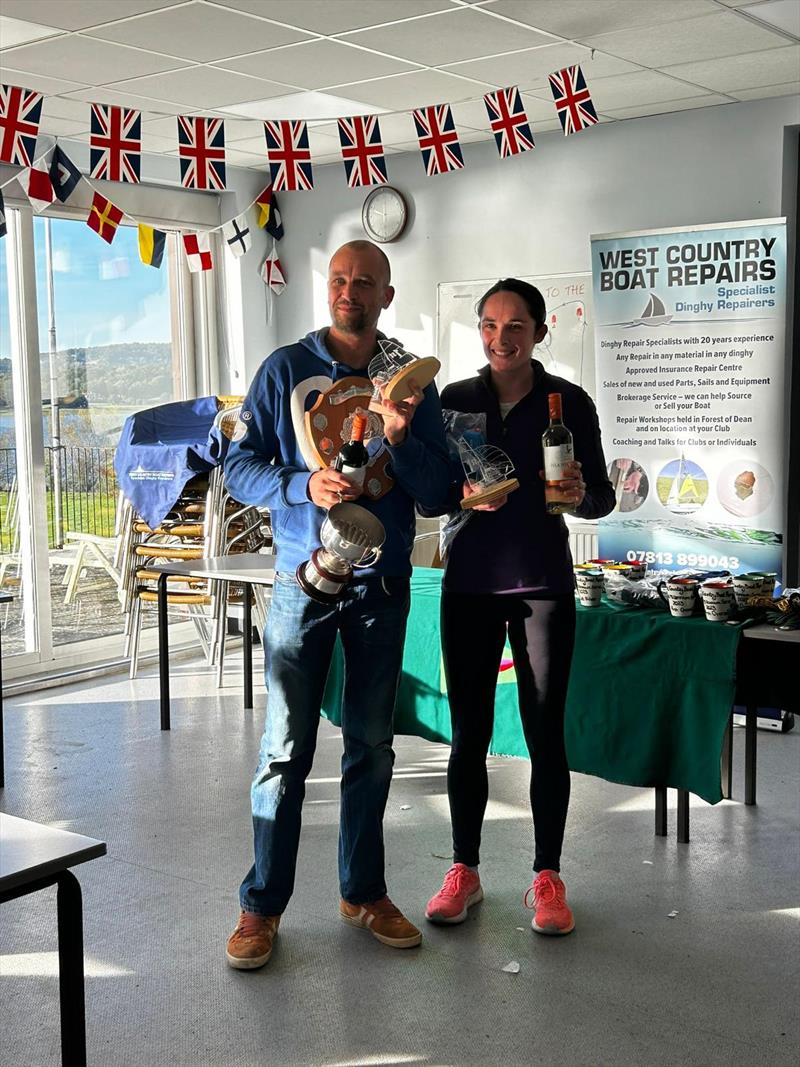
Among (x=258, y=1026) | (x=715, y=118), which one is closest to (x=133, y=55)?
(x=715, y=118)

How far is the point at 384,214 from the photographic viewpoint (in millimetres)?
7223

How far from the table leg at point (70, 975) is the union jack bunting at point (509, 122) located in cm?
408

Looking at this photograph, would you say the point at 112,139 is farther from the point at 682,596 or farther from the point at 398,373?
the point at 682,596

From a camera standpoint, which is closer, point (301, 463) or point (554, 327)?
point (301, 463)

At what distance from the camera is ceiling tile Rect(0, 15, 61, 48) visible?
441 centimetres

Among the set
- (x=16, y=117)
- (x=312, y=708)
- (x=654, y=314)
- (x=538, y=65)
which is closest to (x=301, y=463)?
(x=312, y=708)

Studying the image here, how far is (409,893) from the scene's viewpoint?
3.57 meters

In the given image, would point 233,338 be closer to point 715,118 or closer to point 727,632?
point 715,118

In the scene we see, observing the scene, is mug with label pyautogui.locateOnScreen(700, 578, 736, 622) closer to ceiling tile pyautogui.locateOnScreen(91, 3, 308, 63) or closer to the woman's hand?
the woman's hand

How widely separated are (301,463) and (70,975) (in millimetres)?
1479

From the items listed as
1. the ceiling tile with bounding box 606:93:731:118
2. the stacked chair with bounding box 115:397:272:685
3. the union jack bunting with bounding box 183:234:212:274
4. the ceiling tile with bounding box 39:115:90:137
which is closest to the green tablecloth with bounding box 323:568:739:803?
the stacked chair with bounding box 115:397:272:685

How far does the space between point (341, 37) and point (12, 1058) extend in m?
3.77

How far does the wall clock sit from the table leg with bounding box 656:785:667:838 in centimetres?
420

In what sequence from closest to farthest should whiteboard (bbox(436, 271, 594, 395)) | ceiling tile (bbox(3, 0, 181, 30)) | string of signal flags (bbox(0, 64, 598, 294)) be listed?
ceiling tile (bbox(3, 0, 181, 30)), string of signal flags (bbox(0, 64, 598, 294)), whiteboard (bbox(436, 271, 594, 395))
